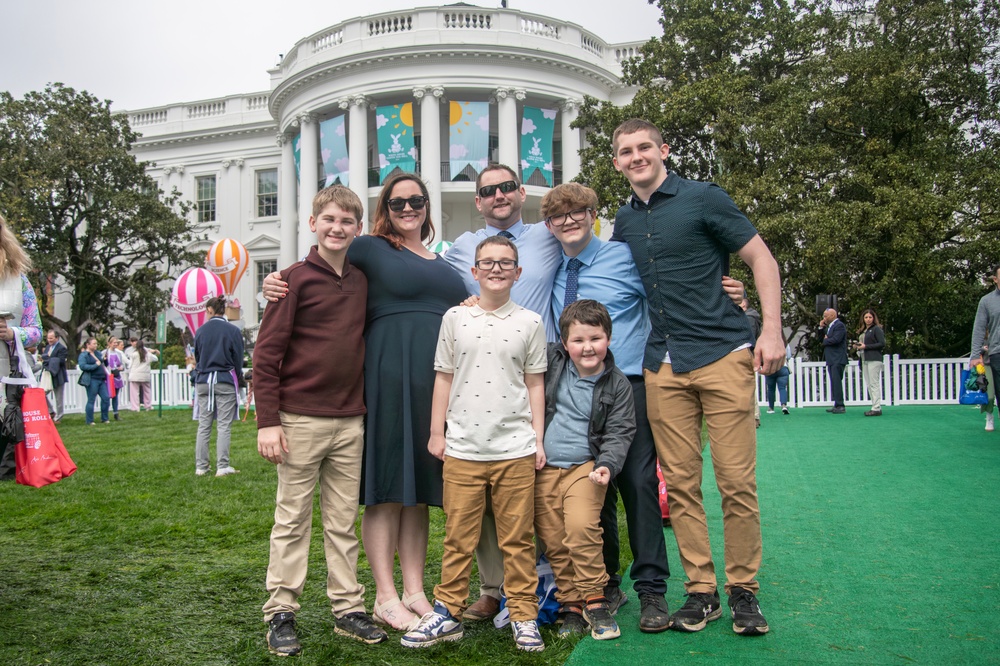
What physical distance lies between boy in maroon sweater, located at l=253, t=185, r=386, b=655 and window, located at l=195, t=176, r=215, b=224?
4089 cm

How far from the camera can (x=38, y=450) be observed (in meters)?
4.21

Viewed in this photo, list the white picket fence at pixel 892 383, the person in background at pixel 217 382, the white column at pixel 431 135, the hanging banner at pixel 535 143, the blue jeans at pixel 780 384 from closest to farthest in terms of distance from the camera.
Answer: the person in background at pixel 217 382 < the blue jeans at pixel 780 384 < the white picket fence at pixel 892 383 < the hanging banner at pixel 535 143 < the white column at pixel 431 135

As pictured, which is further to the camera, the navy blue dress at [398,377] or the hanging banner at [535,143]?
the hanging banner at [535,143]

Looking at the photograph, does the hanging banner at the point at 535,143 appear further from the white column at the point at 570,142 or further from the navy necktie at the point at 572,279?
the navy necktie at the point at 572,279

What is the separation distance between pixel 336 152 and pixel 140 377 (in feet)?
49.0

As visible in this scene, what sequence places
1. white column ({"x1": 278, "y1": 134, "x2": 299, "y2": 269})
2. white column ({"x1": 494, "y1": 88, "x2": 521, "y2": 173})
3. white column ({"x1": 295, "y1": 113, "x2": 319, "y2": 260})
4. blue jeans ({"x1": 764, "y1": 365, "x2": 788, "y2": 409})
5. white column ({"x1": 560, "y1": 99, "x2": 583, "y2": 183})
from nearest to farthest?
blue jeans ({"x1": 764, "y1": 365, "x2": 788, "y2": 409}), white column ({"x1": 494, "y1": 88, "x2": 521, "y2": 173}), white column ({"x1": 560, "y1": 99, "x2": 583, "y2": 183}), white column ({"x1": 295, "y1": 113, "x2": 319, "y2": 260}), white column ({"x1": 278, "y1": 134, "x2": 299, "y2": 269})

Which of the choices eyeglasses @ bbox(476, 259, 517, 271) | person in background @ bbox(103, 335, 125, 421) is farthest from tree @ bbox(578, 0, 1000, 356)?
eyeglasses @ bbox(476, 259, 517, 271)

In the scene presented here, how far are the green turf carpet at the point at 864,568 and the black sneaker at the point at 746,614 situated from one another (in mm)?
57

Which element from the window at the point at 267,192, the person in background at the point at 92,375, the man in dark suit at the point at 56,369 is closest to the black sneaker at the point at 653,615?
the man in dark suit at the point at 56,369

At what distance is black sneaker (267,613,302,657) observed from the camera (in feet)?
11.9

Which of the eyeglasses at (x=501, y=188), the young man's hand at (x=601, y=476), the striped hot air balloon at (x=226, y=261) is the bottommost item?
the young man's hand at (x=601, y=476)

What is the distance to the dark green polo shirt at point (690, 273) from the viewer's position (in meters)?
3.92

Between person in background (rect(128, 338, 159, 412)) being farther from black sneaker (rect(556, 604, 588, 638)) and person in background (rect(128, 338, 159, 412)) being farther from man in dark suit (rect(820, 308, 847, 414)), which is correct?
black sneaker (rect(556, 604, 588, 638))

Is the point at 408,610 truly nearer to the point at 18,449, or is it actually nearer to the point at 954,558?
the point at 18,449
